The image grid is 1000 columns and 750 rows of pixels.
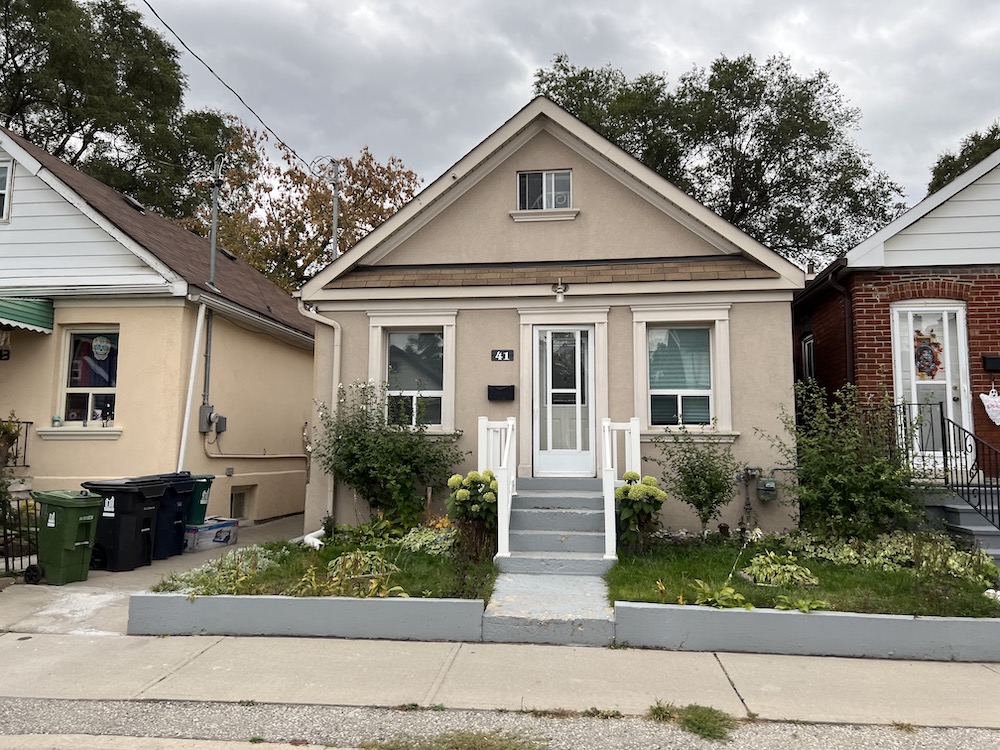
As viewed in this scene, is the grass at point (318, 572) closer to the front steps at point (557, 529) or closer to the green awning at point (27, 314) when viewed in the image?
the front steps at point (557, 529)

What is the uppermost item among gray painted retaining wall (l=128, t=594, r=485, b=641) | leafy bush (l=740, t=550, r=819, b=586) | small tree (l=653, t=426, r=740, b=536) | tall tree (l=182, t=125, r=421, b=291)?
tall tree (l=182, t=125, r=421, b=291)

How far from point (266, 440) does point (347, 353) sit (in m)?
3.93

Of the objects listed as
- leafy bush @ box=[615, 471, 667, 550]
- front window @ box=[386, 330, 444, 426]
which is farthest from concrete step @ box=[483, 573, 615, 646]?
front window @ box=[386, 330, 444, 426]

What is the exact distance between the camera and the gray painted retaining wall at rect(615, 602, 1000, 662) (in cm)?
541

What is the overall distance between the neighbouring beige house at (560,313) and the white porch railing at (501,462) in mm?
86

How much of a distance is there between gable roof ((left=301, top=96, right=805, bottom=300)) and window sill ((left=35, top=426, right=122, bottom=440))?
3.50 metres

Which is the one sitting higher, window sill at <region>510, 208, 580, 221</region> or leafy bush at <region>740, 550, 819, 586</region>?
window sill at <region>510, 208, 580, 221</region>

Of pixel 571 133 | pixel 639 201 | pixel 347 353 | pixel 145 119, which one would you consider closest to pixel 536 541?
pixel 347 353

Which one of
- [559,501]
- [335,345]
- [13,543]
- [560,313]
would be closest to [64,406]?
[13,543]

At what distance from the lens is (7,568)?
24.9 feet

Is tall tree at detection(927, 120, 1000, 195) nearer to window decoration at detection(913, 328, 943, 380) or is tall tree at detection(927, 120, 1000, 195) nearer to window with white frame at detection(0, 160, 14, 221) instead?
window decoration at detection(913, 328, 943, 380)

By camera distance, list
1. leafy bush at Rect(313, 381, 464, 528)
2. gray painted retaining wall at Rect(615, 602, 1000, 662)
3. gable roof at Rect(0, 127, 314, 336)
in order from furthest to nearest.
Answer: gable roof at Rect(0, 127, 314, 336)
leafy bush at Rect(313, 381, 464, 528)
gray painted retaining wall at Rect(615, 602, 1000, 662)

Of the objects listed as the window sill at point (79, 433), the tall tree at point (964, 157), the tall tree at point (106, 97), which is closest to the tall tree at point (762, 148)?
the tall tree at point (964, 157)

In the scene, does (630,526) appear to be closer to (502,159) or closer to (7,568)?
(502,159)
